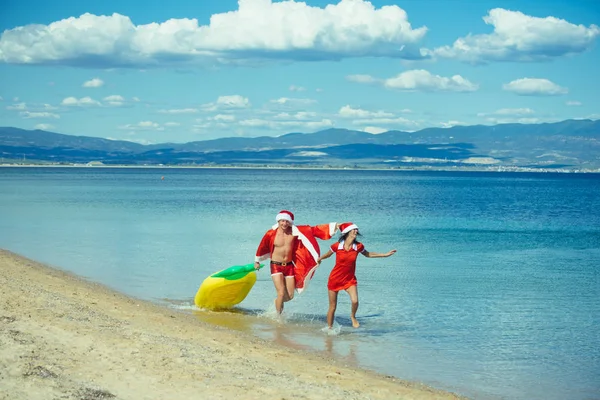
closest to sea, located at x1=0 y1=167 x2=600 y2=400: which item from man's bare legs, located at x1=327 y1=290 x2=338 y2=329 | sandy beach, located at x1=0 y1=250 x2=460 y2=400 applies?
man's bare legs, located at x1=327 y1=290 x2=338 y2=329

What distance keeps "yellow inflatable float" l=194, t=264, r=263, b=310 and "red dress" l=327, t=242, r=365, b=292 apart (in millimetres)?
2534

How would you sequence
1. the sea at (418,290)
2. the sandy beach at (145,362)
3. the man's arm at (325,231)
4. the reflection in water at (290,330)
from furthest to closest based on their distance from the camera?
the man's arm at (325,231), the reflection in water at (290,330), the sea at (418,290), the sandy beach at (145,362)

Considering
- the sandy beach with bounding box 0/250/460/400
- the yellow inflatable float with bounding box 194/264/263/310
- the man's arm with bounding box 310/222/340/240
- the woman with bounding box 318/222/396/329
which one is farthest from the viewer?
the yellow inflatable float with bounding box 194/264/263/310

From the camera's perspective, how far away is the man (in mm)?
14227

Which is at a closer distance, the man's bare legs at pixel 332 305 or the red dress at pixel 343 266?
the red dress at pixel 343 266

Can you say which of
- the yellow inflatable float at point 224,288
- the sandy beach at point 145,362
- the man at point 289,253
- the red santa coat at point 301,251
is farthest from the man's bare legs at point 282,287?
the sandy beach at point 145,362

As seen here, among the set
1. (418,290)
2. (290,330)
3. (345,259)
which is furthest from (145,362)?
(418,290)

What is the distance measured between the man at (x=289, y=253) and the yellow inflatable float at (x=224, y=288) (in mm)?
1126

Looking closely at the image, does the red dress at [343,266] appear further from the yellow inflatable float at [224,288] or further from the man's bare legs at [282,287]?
the yellow inflatable float at [224,288]

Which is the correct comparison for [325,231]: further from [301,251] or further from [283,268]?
[283,268]

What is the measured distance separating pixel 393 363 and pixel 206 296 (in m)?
4.87

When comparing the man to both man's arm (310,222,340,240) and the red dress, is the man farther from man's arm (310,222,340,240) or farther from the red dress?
the red dress

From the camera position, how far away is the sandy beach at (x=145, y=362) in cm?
838

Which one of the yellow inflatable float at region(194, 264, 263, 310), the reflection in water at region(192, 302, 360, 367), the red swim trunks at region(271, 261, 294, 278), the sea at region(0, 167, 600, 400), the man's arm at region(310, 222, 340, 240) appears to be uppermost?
the man's arm at region(310, 222, 340, 240)
